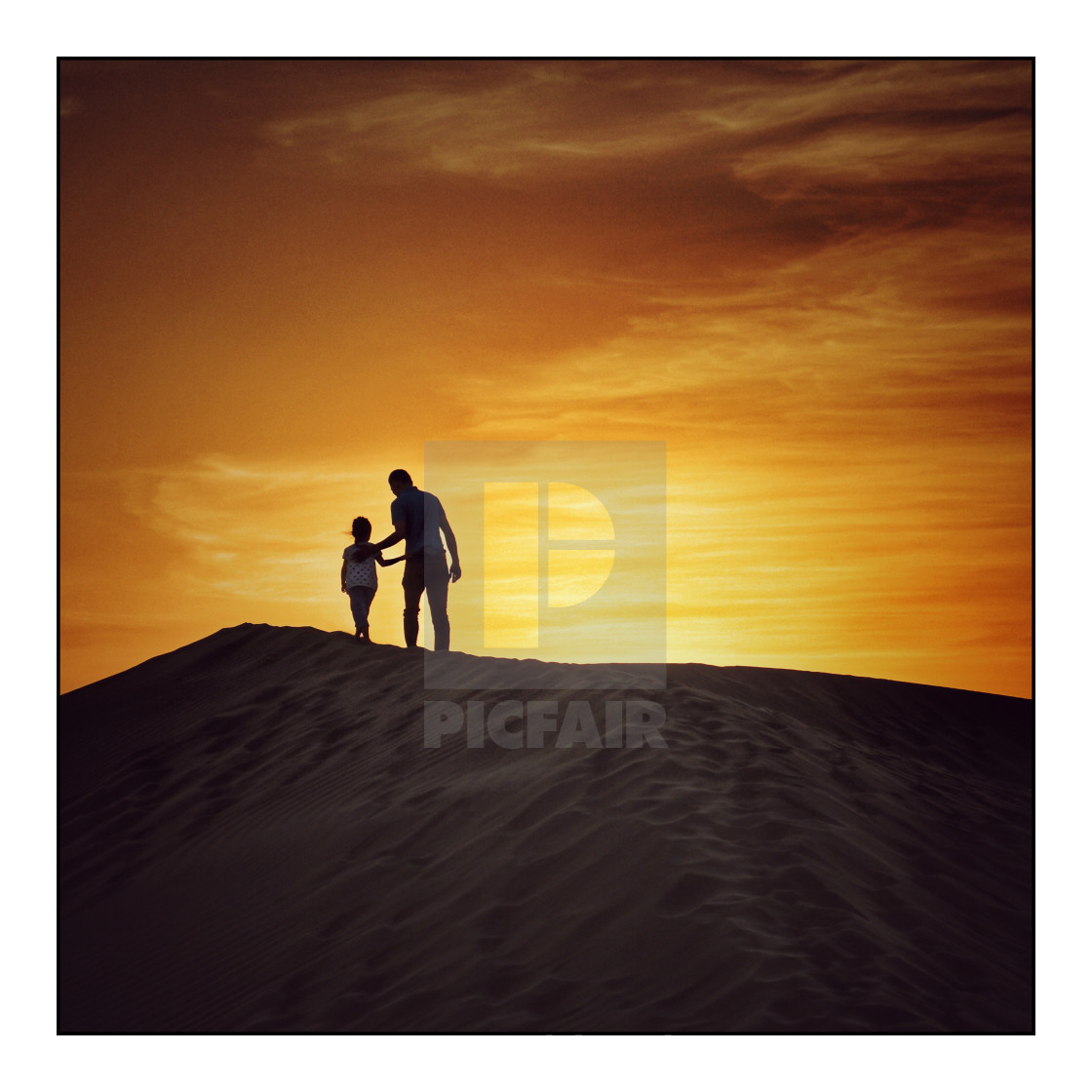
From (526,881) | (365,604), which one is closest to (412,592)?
(365,604)

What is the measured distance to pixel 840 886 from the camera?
5.43m

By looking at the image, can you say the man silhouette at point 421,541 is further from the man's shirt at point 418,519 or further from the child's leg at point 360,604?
the child's leg at point 360,604

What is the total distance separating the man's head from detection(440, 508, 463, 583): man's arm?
16.2 inches

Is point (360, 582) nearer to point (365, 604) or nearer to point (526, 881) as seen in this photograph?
point (365, 604)

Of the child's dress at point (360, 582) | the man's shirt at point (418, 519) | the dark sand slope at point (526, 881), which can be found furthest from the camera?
the child's dress at point (360, 582)

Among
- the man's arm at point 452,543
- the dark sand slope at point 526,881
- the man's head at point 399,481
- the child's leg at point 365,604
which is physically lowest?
the dark sand slope at point 526,881

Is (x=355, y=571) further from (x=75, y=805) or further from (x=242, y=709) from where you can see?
(x=75, y=805)

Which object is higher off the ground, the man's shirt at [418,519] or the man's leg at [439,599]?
the man's shirt at [418,519]

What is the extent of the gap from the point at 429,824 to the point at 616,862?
1636mm

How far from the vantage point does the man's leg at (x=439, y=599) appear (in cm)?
998

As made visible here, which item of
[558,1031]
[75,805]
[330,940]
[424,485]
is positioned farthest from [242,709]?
[558,1031]

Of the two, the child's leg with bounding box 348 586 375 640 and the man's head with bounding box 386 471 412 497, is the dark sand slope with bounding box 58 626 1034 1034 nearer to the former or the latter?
the child's leg with bounding box 348 586 375 640

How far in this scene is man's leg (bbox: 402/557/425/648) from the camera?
995 centimetres

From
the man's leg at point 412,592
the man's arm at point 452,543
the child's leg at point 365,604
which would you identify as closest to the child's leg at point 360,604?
the child's leg at point 365,604
